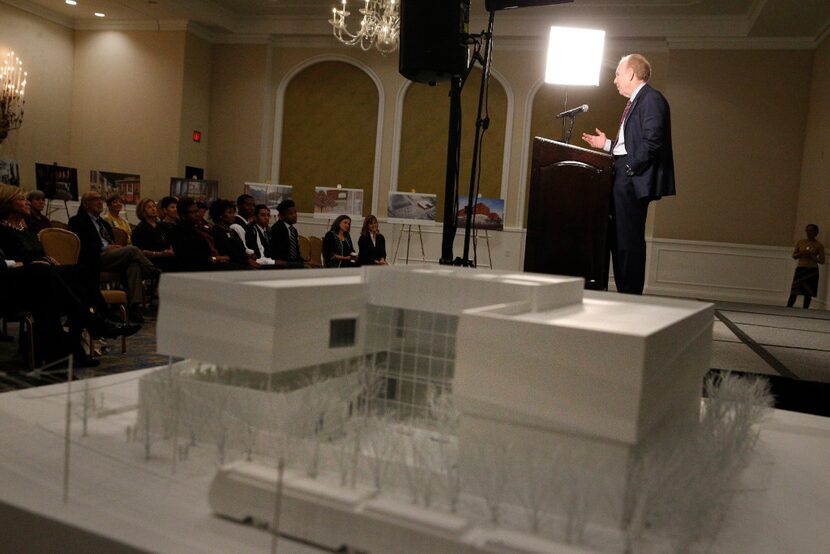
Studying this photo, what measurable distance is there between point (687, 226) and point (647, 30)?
2466 millimetres

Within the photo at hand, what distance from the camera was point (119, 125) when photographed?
415 inches

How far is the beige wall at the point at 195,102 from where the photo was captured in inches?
400

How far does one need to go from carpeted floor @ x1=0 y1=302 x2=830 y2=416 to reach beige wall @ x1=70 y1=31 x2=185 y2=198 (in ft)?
16.5

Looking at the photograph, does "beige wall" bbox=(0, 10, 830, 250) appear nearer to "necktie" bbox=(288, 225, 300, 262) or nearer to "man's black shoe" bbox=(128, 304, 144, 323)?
"necktie" bbox=(288, 225, 300, 262)

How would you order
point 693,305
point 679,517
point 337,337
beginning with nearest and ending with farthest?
point 679,517 → point 337,337 → point 693,305

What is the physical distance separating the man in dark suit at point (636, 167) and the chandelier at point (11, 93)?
8343 millimetres

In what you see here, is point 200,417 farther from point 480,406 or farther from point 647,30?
point 647,30

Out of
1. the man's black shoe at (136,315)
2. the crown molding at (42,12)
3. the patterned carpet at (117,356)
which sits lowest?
the patterned carpet at (117,356)

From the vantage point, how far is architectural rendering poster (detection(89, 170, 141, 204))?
979cm

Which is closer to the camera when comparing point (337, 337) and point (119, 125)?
point (337, 337)

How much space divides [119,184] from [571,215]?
8.28 meters

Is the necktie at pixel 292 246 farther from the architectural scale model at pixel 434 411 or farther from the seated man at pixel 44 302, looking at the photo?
the architectural scale model at pixel 434 411

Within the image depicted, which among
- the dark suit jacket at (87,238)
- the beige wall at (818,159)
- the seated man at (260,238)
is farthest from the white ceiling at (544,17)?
the dark suit jacket at (87,238)

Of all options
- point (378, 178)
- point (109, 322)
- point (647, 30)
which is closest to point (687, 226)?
point (647, 30)
